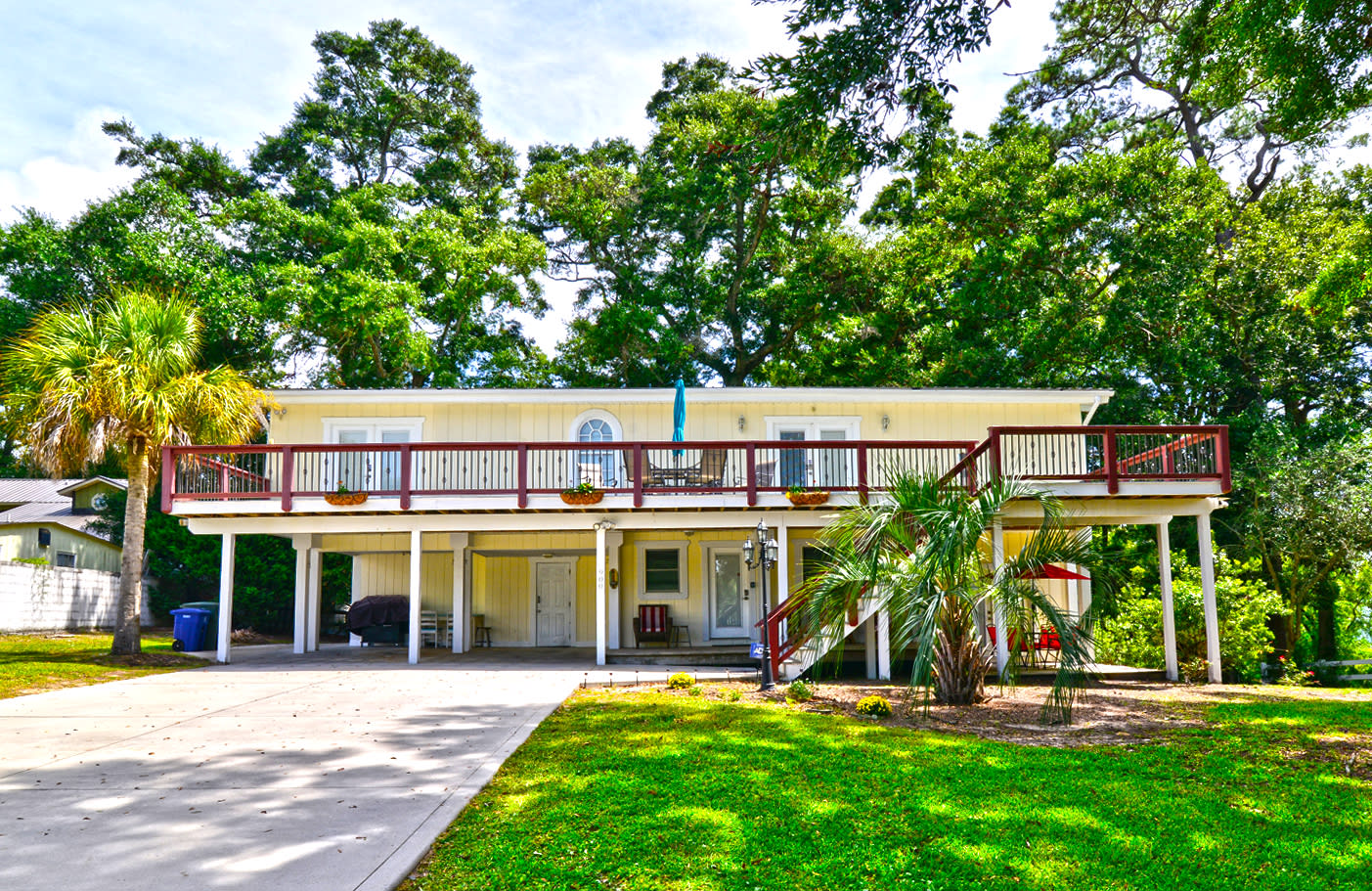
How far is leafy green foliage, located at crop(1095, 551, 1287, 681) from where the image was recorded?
49.0 ft

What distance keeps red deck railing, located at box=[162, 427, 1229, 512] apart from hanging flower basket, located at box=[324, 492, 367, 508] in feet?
0.83

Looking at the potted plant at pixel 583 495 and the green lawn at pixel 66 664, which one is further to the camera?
the potted plant at pixel 583 495

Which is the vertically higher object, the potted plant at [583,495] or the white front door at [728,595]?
the potted plant at [583,495]

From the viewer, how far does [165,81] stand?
20156 millimetres

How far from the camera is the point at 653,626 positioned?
18688 millimetres

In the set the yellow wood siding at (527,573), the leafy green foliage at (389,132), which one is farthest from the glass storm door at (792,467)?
the leafy green foliage at (389,132)

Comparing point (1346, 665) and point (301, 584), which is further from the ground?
point (301, 584)

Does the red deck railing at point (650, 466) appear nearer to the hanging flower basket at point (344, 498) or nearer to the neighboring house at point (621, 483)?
the neighboring house at point (621, 483)

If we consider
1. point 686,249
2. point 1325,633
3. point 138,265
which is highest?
point 686,249

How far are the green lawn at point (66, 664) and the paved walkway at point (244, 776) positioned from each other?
2.54ft

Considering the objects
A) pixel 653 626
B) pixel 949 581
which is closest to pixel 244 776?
pixel 949 581

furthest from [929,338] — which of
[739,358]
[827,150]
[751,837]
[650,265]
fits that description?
[751,837]

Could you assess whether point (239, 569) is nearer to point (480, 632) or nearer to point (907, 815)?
point (480, 632)

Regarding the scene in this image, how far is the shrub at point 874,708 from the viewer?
1010 centimetres
